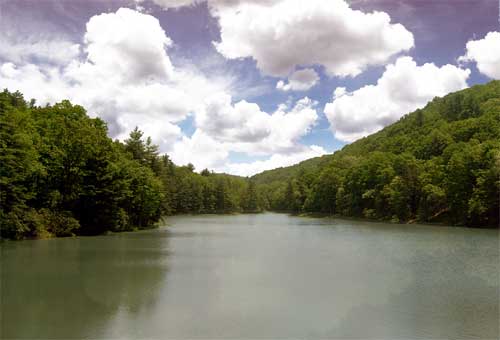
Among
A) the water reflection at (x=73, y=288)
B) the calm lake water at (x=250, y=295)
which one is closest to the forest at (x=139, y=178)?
the water reflection at (x=73, y=288)

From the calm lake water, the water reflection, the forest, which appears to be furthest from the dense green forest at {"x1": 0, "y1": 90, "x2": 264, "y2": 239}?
the calm lake water

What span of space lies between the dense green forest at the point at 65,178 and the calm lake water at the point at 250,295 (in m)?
7.32

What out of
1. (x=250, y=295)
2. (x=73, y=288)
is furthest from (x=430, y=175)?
(x=73, y=288)

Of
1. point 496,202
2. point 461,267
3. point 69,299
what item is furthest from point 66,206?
point 496,202

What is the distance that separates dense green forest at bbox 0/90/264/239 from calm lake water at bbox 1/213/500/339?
7.32 metres

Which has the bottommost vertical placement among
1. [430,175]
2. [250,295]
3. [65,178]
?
[250,295]

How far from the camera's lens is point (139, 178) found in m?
50.6

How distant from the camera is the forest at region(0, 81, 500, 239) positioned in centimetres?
3294

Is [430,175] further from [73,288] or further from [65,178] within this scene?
[73,288]

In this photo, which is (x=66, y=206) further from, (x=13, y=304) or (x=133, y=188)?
(x=13, y=304)

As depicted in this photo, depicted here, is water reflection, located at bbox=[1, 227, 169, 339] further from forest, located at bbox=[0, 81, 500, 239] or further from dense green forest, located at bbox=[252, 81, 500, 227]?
dense green forest, located at bbox=[252, 81, 500, 227]

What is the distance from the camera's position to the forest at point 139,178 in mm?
32938

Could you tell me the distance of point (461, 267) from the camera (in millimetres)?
20453

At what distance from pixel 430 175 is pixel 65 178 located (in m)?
54.0
